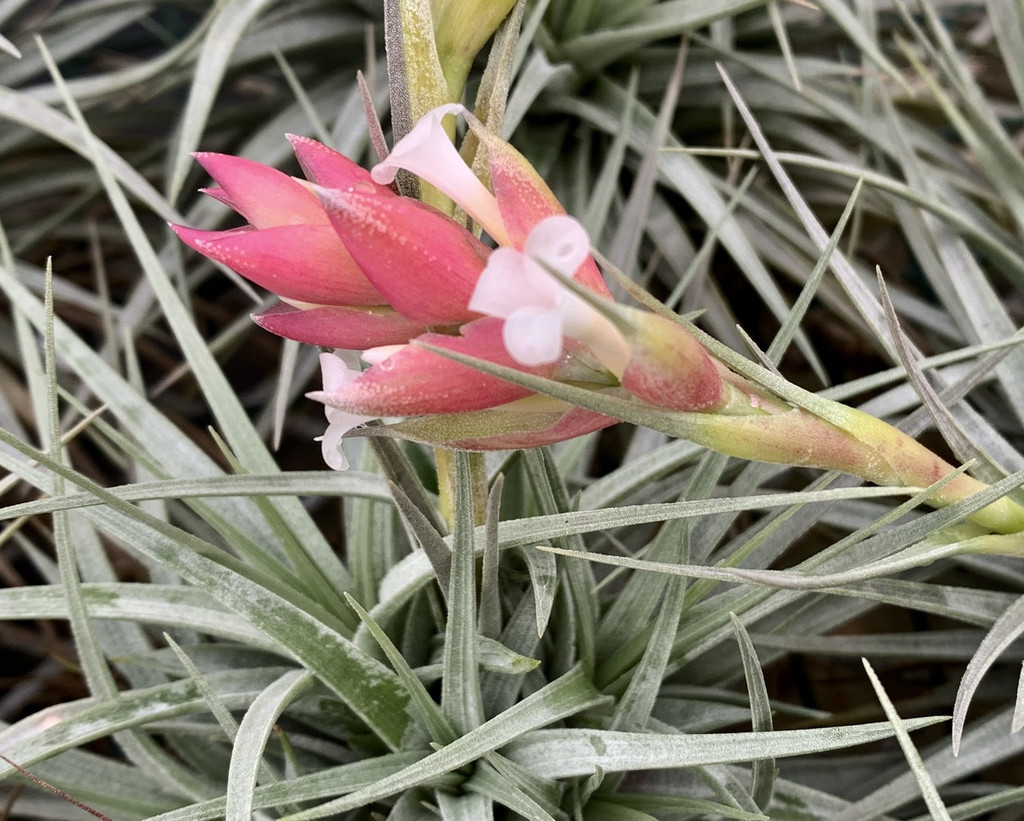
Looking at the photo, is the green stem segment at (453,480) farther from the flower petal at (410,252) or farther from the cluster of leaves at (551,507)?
the flower petal at (410,252)

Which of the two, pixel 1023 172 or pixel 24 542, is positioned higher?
pixel 1023 172

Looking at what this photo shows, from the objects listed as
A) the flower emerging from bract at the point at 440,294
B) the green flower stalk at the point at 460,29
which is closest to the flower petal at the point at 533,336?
the flower emerging from bract at the point at 440,294

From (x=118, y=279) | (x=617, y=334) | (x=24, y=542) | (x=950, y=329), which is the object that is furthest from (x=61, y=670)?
(x=950, y=329)

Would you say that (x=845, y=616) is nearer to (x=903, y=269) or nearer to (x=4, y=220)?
(x=903, y=269)

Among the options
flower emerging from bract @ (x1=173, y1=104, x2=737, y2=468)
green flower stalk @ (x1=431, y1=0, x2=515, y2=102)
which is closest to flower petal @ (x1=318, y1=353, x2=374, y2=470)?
flower emerging from bract @ (x1=173, y1=104, x2=737, y2=468)

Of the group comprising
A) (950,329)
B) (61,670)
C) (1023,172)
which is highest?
(1023,172)

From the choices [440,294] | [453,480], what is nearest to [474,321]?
[440,294]

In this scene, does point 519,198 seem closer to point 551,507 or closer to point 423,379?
point 423,379
